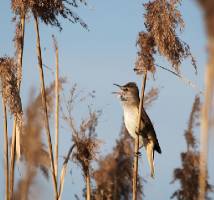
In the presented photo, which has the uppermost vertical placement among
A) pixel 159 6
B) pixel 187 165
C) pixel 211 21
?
pixel 159 6

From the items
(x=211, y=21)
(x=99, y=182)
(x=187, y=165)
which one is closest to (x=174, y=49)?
(x=187, y=165)

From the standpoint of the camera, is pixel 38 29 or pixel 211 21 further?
pixel 38 29

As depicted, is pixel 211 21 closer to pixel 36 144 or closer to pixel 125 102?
pixel 36 144

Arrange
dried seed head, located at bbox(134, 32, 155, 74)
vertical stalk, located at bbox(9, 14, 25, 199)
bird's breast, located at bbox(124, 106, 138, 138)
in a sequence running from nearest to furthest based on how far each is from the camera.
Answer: vertical stalk, located at bbox(9, 14, 25, 199)
dried seed head, located at bbox(134, 32, 155, 74)
bird's breast, located at bbox(124, 106, 138, 138)

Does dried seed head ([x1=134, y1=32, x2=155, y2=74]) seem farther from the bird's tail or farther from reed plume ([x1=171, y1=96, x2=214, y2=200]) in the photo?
the bird's tail

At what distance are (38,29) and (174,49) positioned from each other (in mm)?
1105

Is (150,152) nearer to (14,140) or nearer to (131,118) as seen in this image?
(131,118)

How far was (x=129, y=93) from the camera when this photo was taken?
23.8 ft

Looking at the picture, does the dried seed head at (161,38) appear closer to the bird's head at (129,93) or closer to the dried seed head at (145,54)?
the dried seed head at (145,54)

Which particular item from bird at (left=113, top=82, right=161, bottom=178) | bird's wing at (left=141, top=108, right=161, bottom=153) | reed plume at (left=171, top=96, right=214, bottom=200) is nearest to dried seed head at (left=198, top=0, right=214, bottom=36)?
reed plume at (left=171, top=96, right=214, bottom=200)

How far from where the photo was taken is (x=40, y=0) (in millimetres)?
4082

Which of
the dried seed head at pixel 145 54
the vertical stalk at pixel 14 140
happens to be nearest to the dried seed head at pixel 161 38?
the dried seed head at pixel 145 54

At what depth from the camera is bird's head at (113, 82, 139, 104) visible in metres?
7.15

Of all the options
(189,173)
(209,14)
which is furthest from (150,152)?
(209,14)
